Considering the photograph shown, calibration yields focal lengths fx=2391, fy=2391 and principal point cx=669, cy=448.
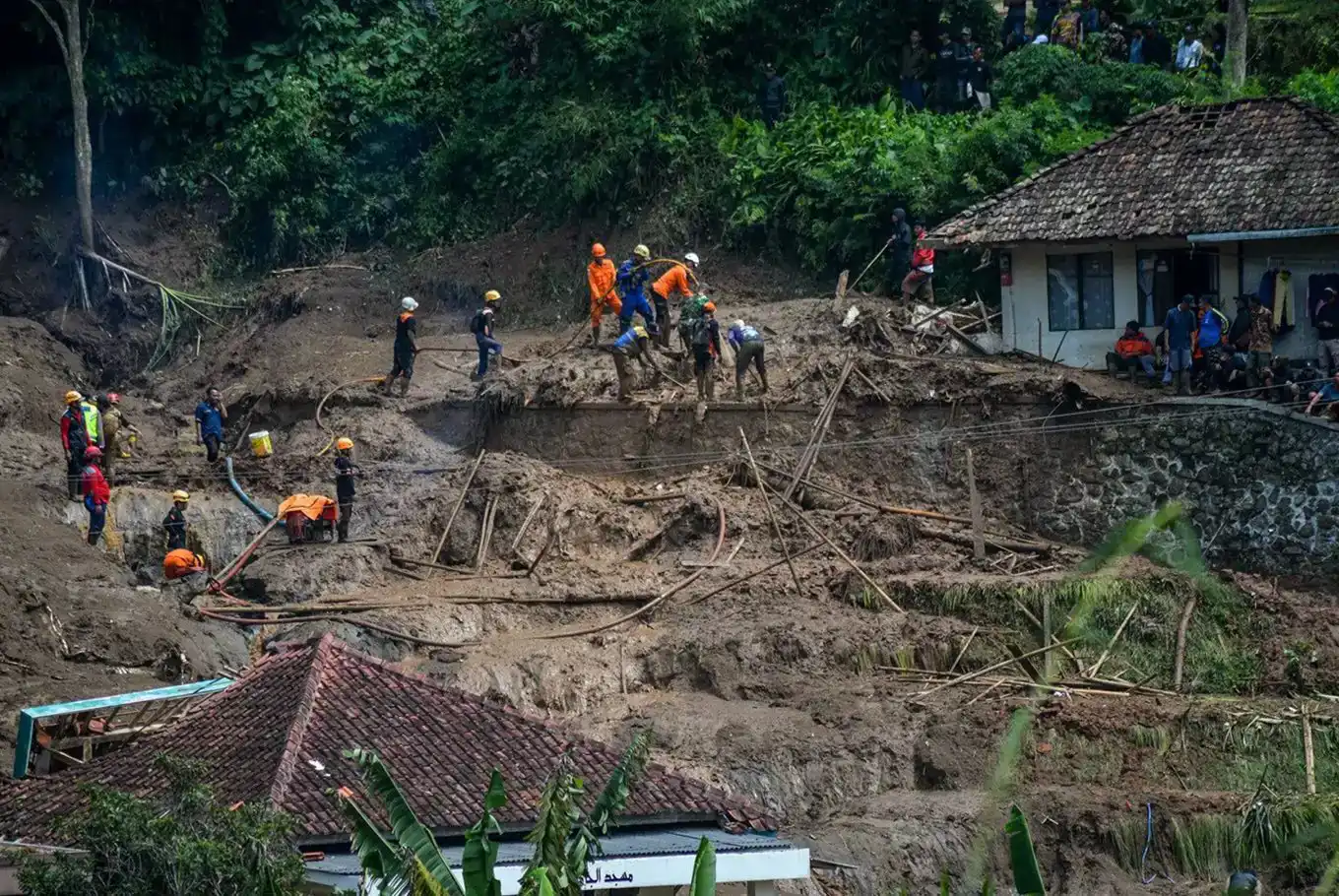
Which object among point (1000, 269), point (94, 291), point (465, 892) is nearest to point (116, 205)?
point (94, 291)

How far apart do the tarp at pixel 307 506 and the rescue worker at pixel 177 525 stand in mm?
1388

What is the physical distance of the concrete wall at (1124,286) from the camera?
33.9 metres

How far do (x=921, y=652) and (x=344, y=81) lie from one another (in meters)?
18.7

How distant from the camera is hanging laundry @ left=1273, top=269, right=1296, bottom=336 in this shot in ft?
111

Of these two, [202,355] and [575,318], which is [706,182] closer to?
[575,318]

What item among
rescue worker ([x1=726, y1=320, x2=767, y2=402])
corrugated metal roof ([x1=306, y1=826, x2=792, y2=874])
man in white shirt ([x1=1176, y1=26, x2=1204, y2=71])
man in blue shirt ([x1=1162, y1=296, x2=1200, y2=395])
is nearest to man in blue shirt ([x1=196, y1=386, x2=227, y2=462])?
rescue worker ([x1=726, y1=320, x2=767, y2=402])

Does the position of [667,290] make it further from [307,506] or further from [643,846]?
[643,846]

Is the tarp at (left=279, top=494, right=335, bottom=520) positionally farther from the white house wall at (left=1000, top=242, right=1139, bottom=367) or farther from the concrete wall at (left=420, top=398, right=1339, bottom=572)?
the white house wall at (left=1000, top=242, right=1139, bottom=367)

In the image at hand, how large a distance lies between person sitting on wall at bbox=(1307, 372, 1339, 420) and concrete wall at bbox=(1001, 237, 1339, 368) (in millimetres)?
1284

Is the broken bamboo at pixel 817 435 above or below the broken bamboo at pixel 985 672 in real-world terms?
above

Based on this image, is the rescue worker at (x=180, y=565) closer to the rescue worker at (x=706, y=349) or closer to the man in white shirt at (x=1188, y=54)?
the rescue worker at (x=706, y=349)

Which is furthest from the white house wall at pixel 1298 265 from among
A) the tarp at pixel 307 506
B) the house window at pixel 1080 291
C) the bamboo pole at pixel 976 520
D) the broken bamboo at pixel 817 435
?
the tarp at pixel 307 506

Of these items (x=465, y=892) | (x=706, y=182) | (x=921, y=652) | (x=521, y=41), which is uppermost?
(x=521, y=41)

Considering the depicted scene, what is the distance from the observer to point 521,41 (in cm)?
4459
